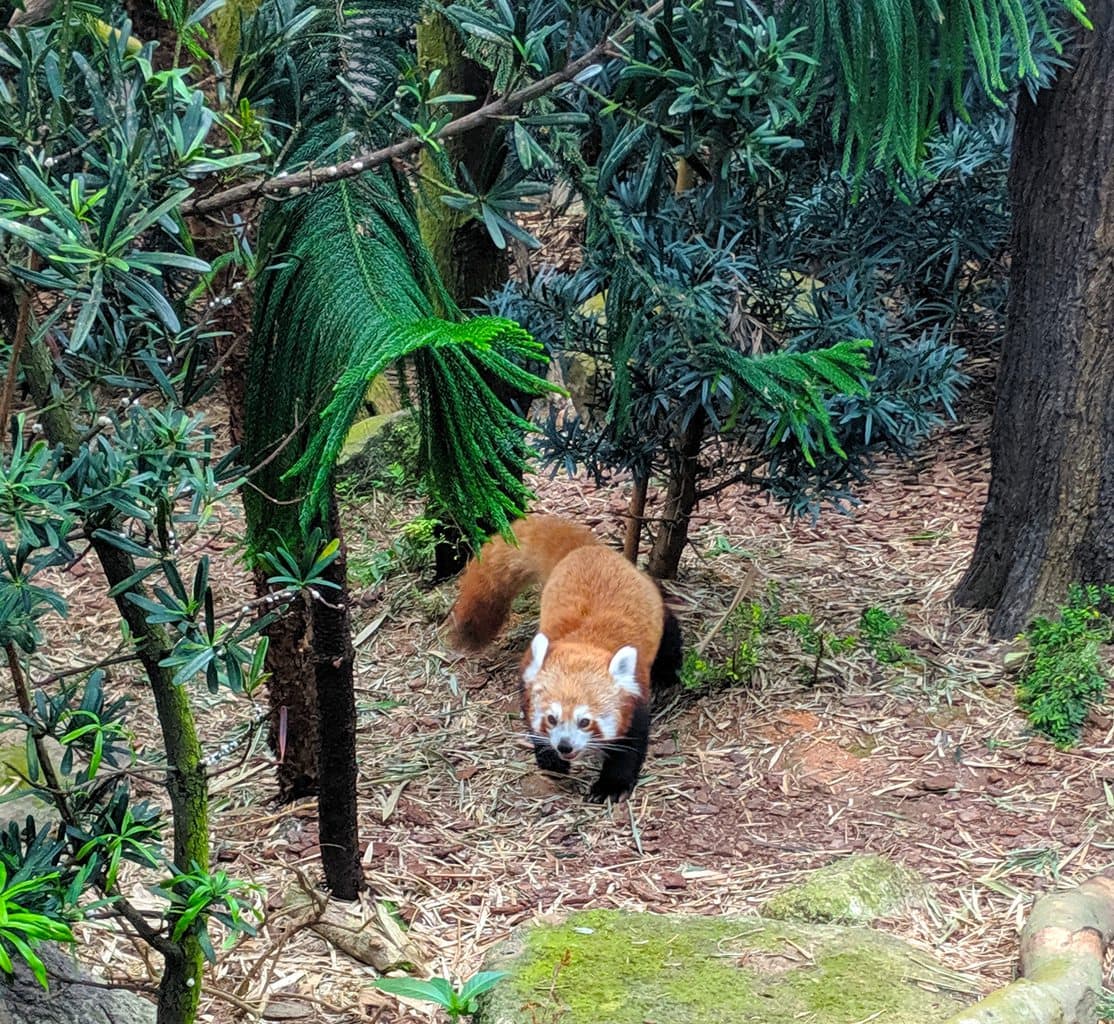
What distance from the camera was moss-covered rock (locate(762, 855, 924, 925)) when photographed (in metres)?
3.57

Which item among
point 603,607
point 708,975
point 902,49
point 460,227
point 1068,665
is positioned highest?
point 902,49

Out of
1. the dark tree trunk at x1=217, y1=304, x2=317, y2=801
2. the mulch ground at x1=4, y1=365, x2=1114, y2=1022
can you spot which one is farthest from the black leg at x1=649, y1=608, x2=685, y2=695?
the dark tree trunk at x1=217, y1=304, x2=317, y2=801

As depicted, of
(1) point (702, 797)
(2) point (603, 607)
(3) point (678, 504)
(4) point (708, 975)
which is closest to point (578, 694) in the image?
(2) point (603, 607)

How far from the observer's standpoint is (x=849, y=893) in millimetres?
3646

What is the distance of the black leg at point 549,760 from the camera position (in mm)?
4840

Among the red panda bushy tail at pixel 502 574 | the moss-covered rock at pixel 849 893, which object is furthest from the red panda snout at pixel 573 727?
the moss-covered rock at pixel 849 893

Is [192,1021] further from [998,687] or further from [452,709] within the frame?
[998,687]

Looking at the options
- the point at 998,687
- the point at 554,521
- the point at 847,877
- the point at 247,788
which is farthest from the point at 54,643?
the point at 998,687

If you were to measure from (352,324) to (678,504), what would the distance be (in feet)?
11.5

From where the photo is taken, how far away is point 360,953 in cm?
345

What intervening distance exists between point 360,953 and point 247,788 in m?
1.25

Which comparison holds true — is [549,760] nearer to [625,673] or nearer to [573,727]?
[573,727]

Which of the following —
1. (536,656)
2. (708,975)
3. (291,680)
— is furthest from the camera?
(536,656)

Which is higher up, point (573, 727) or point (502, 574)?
point (502, 574)
